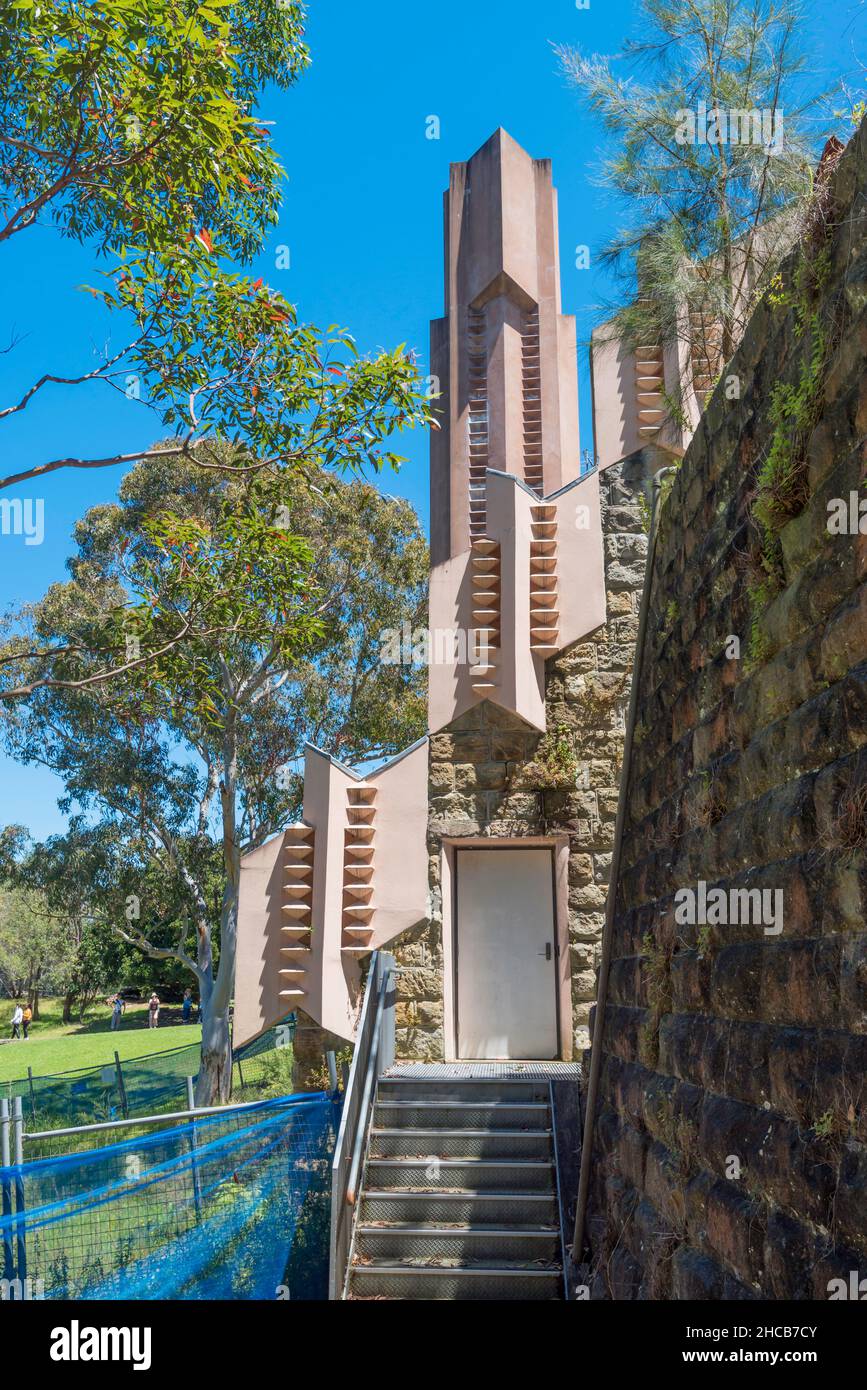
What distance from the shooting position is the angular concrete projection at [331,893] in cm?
995

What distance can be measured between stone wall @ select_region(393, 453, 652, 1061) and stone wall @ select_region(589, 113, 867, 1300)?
14.7 feet

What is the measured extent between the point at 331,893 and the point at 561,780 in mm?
2564

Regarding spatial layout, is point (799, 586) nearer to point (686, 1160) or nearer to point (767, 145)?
point (686, 1160)

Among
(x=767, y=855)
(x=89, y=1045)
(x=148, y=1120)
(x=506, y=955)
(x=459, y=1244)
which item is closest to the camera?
(x=767, y=855)

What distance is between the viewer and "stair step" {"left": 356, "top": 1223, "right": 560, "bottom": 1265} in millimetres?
6891

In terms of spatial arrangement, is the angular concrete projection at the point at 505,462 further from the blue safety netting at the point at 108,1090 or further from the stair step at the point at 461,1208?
the stair step at the point at 461,1208

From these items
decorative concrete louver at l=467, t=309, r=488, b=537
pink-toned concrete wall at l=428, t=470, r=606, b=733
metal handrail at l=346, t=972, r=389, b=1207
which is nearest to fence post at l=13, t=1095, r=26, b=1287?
metal handrail at l=346, t=972, r=389, b=1207

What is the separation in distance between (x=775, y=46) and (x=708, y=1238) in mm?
8345

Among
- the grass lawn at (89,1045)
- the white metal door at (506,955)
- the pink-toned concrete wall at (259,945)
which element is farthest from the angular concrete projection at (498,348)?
the grass lawn at (89,1045)

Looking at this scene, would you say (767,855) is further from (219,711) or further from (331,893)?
(219,711)

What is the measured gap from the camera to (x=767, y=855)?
11.8ft

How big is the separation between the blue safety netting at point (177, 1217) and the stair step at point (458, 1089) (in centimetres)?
167

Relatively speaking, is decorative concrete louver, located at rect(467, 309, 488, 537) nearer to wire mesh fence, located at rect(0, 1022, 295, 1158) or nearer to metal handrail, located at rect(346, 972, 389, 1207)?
metal handrail, located at rect(346, 972, 389, 1207)

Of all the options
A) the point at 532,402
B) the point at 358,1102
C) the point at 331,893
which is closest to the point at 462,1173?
the point at 358,1102
